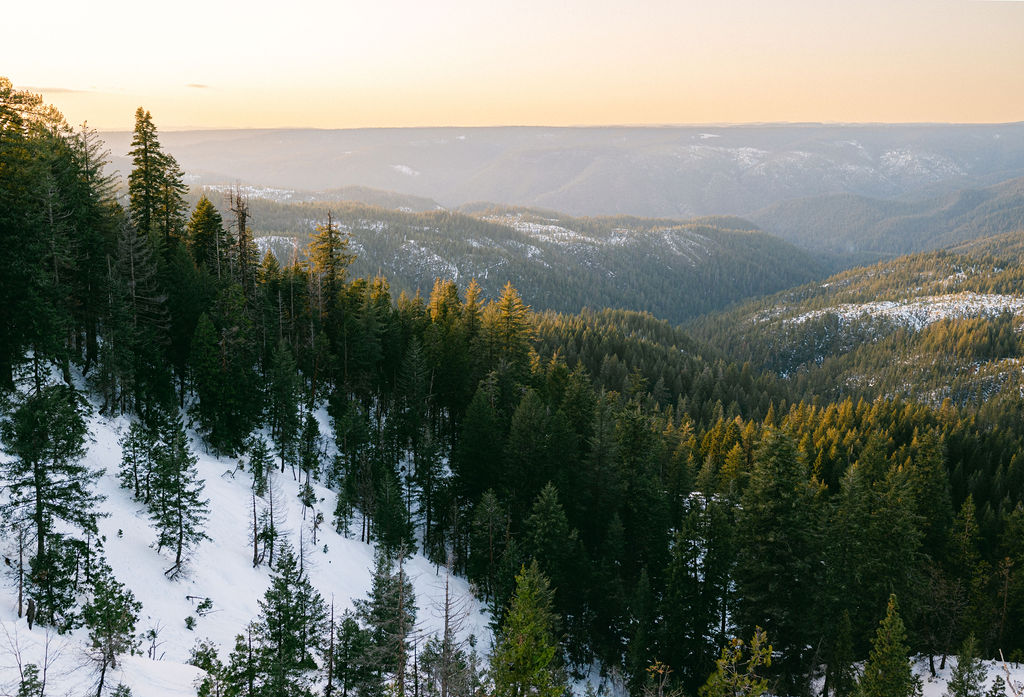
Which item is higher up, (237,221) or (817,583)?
(237,221)

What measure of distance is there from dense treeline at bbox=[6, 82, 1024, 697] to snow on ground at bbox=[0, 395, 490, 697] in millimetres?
1188

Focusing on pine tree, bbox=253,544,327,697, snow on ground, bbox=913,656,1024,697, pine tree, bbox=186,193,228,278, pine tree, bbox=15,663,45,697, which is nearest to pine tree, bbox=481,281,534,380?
pine tree, bbox=186,193,228,278

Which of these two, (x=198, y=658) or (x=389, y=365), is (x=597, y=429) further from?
(x=198, y=658)

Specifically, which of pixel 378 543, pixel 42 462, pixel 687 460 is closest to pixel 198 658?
pixel 42 462

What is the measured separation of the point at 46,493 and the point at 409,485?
103 feet

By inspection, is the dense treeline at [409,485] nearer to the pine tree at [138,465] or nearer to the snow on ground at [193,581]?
the pine tree at [138,465]

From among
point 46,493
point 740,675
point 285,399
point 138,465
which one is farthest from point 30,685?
point 285,399

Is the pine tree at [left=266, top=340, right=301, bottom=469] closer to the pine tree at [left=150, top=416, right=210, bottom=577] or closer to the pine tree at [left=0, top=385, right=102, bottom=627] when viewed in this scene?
the pine tree at [left=150, top=416, right=210, bottom=577]

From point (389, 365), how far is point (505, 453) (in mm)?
20033

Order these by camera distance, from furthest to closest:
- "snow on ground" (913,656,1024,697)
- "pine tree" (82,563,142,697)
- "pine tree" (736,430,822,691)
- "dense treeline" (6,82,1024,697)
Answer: "snow on ground" (913,656,1024,697) → "pine tree" (736,430,822,691) → "dense treeline" (6,82,1024,697) → "pine tree" (82,563,142,697)

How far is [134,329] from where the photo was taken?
134 ft

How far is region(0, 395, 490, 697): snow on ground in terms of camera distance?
21984 mm

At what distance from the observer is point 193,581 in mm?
33312

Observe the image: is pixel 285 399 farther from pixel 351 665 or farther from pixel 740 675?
pixel 740 675
